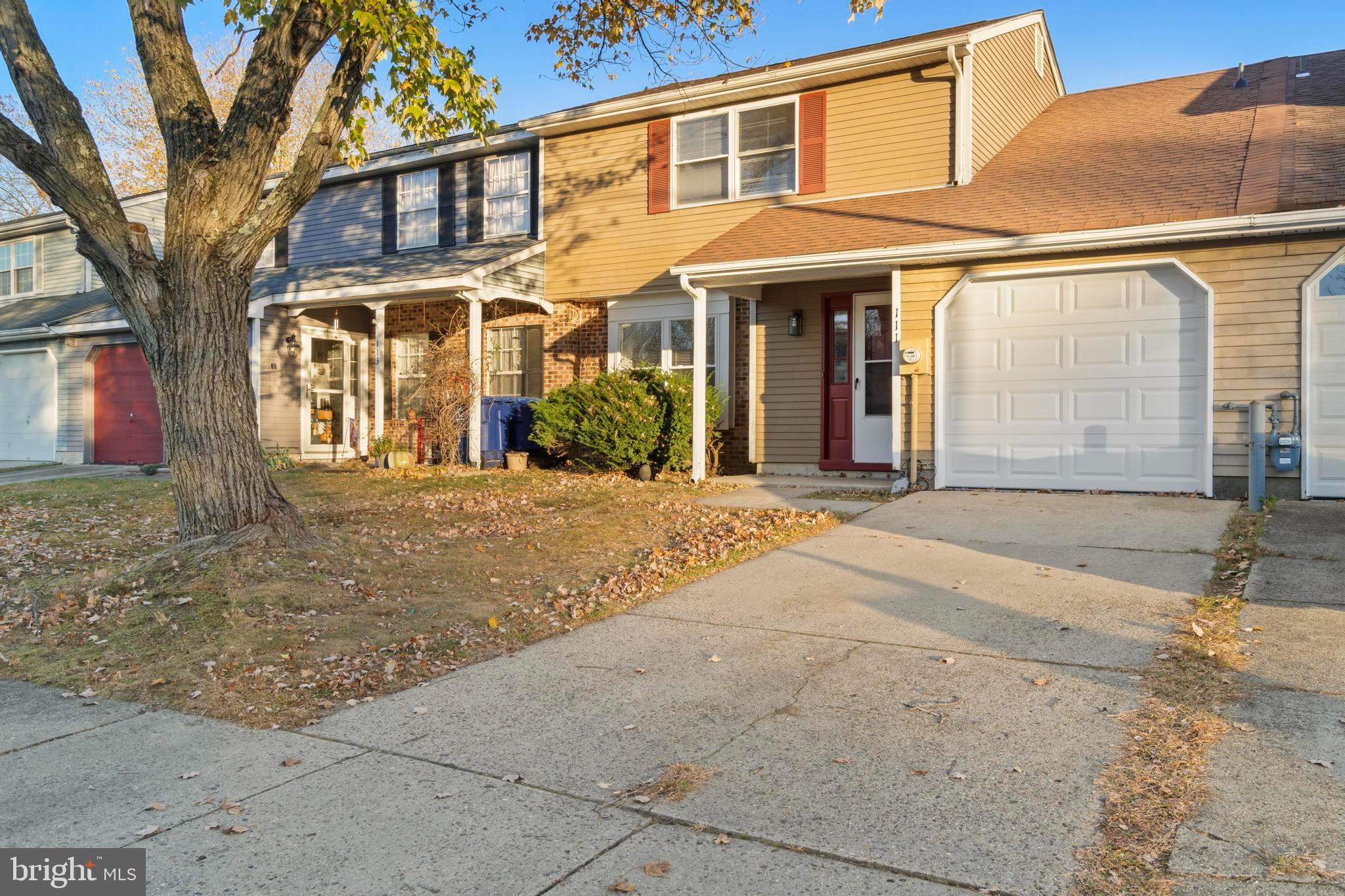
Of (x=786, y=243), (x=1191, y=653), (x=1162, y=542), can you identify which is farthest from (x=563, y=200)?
(x=1191, y=653)

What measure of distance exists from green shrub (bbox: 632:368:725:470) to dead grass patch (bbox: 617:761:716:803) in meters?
8.97

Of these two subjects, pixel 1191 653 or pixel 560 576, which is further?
pixel 560 576

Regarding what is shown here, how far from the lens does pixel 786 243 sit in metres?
11.5

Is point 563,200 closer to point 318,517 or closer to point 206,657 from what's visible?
point 318,517

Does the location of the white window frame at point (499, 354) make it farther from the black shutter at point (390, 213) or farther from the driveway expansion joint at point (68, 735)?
the driveway expansion joint at point (68, 735)

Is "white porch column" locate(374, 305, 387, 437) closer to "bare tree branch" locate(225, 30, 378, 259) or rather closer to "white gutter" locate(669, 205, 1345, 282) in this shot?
"white gutter" locate(669, 205, 1345, 282)

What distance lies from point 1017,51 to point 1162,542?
906 cm

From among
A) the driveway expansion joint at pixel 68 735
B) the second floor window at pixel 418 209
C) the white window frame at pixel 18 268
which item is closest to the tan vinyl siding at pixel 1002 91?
the second floor window at pixel 418 209

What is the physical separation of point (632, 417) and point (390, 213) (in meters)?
7.56

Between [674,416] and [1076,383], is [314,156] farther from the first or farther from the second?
[1076,383]

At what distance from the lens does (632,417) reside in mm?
12359

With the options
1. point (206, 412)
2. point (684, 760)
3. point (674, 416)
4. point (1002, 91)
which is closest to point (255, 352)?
point (674, 416)

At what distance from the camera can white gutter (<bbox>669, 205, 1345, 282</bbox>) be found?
28.1 ft

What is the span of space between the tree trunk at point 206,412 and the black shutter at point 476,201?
9.68 metres
